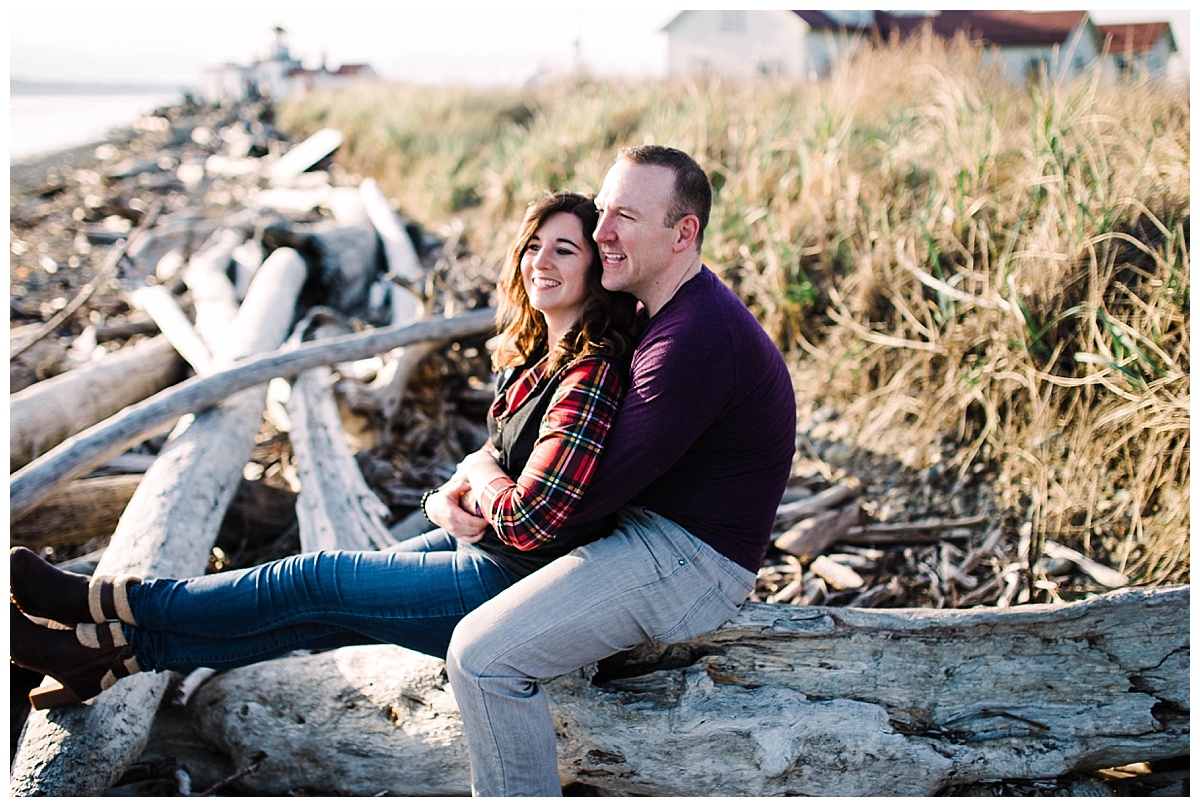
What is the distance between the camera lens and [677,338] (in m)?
2.14

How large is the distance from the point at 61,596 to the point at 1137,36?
672cm

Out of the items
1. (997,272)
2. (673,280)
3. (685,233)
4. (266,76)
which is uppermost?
(266,76)

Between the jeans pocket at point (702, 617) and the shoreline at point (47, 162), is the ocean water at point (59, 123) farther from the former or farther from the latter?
the jeans pocket at point (702, 617)

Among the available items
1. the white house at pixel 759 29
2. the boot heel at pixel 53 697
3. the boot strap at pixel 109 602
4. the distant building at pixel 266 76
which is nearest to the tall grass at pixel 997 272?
the boot strap at pixel 109 602

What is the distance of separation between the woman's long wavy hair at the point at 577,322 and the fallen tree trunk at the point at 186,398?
6.48 feet

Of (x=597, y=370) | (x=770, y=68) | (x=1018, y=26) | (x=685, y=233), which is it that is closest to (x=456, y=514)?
(x=597, y=370)

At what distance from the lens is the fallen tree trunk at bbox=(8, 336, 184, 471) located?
4.09 meters

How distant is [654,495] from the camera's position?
2338 millimetres

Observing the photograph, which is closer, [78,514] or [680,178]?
[680,178]

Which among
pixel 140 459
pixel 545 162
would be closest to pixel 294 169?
pixel 545 162

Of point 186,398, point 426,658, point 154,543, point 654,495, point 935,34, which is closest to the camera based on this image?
Result: point 654,495

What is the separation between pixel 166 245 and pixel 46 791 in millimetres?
6773

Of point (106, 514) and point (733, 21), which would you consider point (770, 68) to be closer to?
point (106, 514)

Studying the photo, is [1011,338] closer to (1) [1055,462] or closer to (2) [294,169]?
(1) [1055,462]
